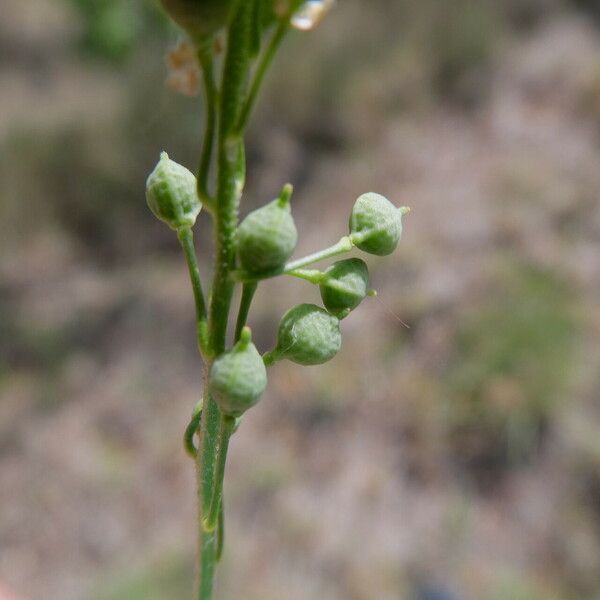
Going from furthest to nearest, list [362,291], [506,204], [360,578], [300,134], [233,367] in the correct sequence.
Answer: [300,134], [506,204], [360,578], [362,291], [233,367]

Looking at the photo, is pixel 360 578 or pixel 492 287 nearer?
pixel 360 578

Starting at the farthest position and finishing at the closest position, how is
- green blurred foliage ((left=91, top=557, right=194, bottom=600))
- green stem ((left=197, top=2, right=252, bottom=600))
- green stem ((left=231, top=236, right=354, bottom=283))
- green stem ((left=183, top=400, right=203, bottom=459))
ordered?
green blurred foliage ((left=91, top=557, right=194, bottom=600)) < green stem ((left=183, top=400, right=203, bottom=459)) < green stem ((left=231, top=236, right=354, bottom=283)) < green stem ((left=197, top=2, right=252, bottom=600))

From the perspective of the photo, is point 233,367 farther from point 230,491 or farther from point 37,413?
point 37,413

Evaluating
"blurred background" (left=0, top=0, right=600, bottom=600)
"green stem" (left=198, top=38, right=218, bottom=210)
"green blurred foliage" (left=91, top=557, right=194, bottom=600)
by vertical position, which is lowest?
"green blurred foliage" (left=91, top=557, right=194, bottom=600)

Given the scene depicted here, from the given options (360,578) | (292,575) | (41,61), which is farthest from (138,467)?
(41,61)

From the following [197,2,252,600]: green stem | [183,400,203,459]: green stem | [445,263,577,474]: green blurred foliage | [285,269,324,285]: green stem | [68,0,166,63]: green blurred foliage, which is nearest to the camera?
[197,2,252,600]: green stem

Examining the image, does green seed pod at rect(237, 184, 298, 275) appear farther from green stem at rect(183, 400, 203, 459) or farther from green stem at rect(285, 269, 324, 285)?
green stem at rect(183, 400, 203, 459)

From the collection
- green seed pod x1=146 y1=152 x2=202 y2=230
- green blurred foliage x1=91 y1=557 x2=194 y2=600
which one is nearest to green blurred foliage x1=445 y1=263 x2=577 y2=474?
green blurred foliage x1=91 y1=557 x2=194 y2=600
